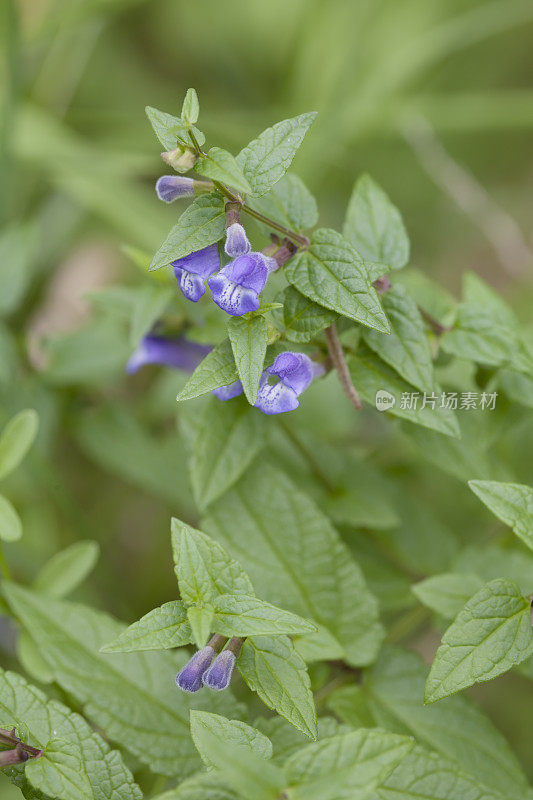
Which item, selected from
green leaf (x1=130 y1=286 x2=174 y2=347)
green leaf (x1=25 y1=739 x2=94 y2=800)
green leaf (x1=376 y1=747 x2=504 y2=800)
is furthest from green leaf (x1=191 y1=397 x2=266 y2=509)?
green leaf (x1=376 y1=747 x2=504 y2=800)

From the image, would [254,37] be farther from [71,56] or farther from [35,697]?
[35,697]

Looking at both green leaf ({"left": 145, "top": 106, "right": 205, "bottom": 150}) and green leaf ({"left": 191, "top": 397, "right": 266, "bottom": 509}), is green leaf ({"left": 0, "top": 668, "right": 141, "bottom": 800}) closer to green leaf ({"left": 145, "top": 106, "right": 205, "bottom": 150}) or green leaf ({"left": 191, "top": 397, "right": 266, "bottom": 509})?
green leaf ({"left": 191, "top": 397, "right": 266, "bottom": 509})

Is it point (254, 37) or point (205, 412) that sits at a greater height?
point (254, 37)

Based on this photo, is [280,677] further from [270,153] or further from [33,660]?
[270,153]

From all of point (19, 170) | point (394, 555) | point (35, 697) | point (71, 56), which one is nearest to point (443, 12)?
point (71, 56)

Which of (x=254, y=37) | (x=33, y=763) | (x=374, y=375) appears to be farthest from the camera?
(x=254, y=37)

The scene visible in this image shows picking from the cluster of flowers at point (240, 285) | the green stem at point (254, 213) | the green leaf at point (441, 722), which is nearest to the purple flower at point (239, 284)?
the cluster of flowers at point (240, 285)

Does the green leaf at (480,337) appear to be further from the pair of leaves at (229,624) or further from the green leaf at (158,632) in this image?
the green leaf at (158,632)
